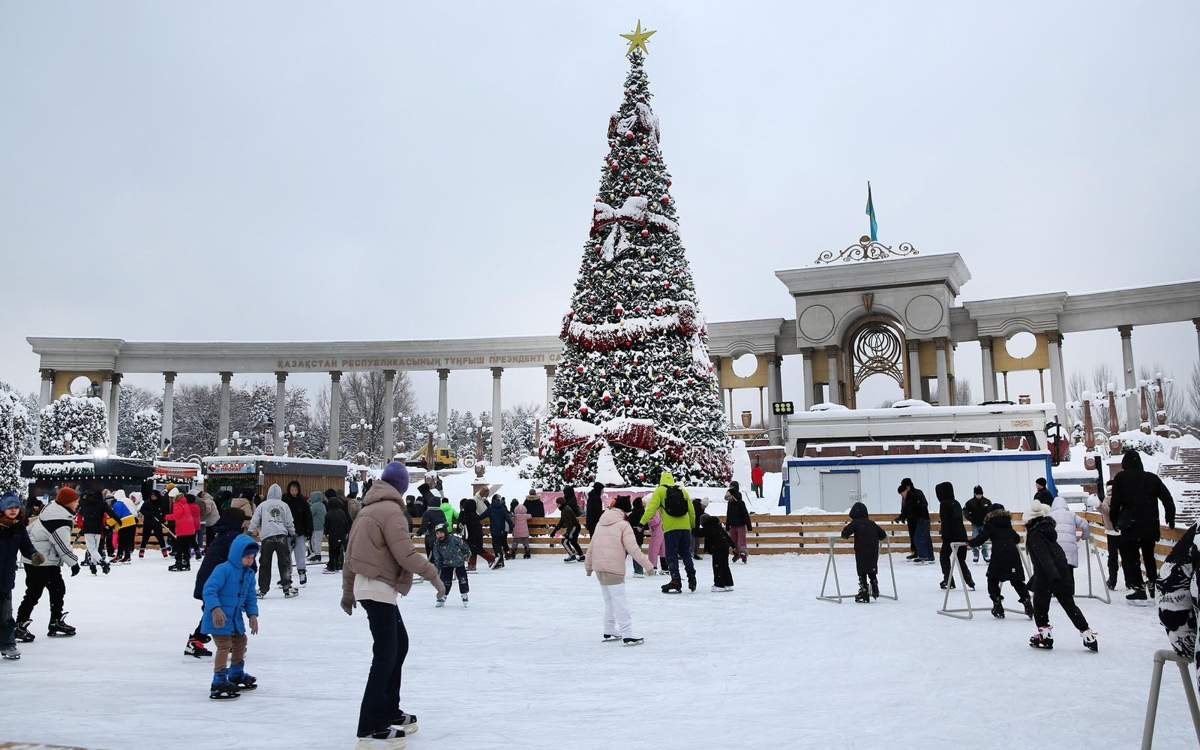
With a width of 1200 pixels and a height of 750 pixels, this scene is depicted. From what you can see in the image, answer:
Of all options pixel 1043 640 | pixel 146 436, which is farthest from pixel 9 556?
pixel 146 436

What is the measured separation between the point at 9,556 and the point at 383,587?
5097 mm

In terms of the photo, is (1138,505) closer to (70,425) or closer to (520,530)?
(520,530)

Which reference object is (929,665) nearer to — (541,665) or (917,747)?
(917,747)

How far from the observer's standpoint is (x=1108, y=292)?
44.3 meters

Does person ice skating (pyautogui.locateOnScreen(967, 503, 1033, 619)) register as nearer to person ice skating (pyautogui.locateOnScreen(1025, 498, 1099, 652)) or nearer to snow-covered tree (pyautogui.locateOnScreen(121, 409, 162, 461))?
person ice skating (pyautogui.locateOnScreen(1025, 498, 1099, 652))

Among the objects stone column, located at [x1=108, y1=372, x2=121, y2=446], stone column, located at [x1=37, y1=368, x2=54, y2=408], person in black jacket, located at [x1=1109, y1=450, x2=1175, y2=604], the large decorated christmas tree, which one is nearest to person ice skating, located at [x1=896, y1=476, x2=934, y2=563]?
person in black jacket, located at [x1=1109, y1=450, x2=1175, y2=604]

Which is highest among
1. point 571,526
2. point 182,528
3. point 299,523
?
point 299,523

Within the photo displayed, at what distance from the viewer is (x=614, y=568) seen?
9.58 metres

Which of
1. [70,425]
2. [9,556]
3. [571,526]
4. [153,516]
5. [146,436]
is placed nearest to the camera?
[9,556]

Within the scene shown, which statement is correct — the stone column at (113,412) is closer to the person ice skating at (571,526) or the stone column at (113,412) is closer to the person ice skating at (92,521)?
the person ice skating at (92,521)

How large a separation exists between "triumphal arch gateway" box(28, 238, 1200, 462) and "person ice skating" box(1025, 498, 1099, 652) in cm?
3668

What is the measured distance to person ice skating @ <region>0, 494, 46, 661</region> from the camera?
336 inches

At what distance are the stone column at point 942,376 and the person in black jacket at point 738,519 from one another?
91.6ft

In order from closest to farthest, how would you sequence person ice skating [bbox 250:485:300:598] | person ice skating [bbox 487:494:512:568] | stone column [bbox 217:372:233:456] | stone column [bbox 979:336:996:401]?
person ice skating [bbox 250:485:300:598], person ice skating [bbox 487:494:512:568], stone column [bbox 979:336:996:401], stone column [bbox 217:372:233:456]
